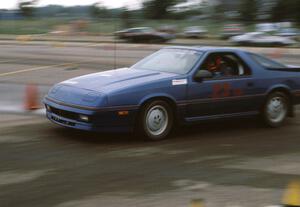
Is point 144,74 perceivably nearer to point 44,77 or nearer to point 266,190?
point 266,190

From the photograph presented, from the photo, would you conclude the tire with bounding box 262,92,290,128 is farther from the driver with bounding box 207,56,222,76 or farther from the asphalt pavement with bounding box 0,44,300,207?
the driver with bounding box 207,56,222,76

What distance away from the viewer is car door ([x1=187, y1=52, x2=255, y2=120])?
25.9 feet

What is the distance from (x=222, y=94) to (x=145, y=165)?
2.29 metres

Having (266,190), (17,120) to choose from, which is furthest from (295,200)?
(17,120)

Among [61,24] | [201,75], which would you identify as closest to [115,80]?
[201,75]

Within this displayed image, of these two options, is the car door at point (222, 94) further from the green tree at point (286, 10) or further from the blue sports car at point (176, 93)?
the green tree at point (286, 10)

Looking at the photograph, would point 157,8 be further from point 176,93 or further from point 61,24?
point 176,93

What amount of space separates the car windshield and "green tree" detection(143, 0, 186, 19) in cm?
6436

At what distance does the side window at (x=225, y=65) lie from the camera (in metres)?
8.30

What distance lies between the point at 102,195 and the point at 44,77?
445 inches

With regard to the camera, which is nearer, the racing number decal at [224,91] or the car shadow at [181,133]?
the car shadow at [181,133]

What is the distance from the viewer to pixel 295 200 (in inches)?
166

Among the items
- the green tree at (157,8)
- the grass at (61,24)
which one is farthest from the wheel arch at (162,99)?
the green tree at (157,8)

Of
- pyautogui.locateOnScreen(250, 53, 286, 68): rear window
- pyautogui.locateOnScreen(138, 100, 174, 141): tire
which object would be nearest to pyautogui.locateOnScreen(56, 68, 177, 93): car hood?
pyautogui.locateOnScreen(138, 100, 174, 141): tire
